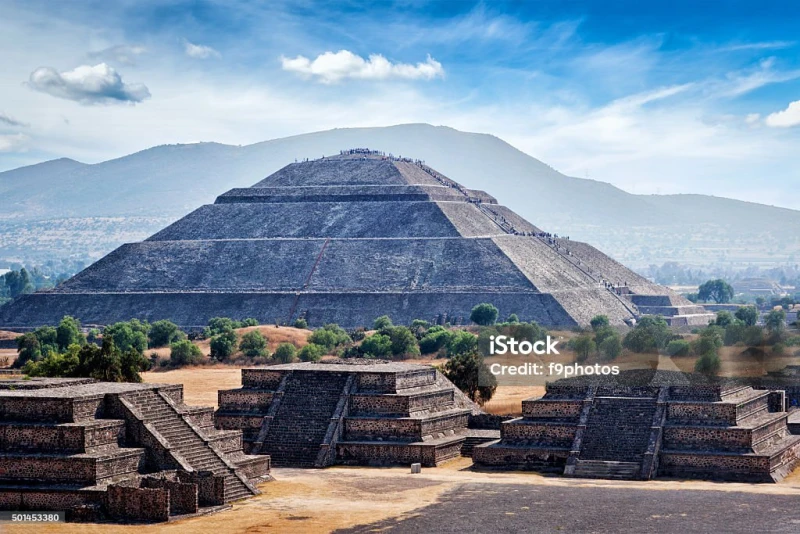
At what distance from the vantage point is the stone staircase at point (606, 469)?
5031cm

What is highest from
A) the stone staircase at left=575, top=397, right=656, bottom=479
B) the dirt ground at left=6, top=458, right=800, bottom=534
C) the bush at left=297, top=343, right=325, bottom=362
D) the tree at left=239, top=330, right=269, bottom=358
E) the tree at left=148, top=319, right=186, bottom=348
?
the tree at left=148, top=319, right=186, bottom=348

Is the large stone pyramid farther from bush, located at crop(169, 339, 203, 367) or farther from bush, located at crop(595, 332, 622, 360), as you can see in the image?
bush, located at crop(595, 332, 622, 360)

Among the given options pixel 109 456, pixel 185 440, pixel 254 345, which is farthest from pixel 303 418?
pixel 254 345

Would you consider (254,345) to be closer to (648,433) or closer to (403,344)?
(403,344)

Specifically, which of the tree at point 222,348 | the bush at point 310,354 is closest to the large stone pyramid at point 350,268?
the tree at point 222,348

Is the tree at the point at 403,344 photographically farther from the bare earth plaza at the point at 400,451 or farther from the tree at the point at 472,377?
the tree at the point at 472,377

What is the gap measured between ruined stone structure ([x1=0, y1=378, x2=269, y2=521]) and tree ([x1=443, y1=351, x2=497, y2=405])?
2111cm

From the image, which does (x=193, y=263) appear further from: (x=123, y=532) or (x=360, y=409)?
(x=123, y=532)

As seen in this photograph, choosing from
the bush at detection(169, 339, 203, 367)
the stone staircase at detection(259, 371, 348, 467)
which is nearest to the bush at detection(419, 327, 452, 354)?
the bush at detection(169, 339, 203, 367)

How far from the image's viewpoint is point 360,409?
55.6 meters

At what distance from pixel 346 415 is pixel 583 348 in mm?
18028

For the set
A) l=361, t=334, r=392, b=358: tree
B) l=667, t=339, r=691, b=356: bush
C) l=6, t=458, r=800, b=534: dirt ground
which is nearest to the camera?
l=6, t=458, r=800, b=534: dirt ground

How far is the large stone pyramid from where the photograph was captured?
144 m

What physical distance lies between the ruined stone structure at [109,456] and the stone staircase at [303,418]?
6100mm
